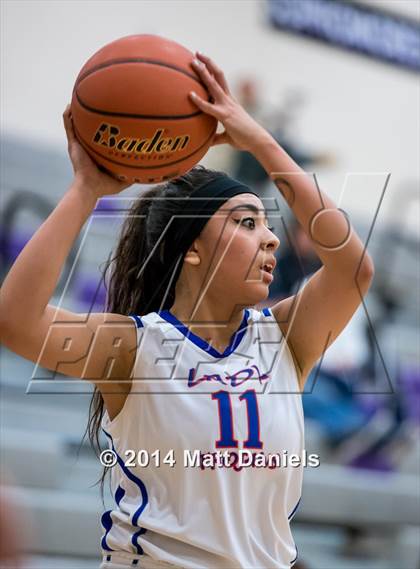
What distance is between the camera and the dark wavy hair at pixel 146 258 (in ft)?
8.18

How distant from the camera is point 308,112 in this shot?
8.46 metres

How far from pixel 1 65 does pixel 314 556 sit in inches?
161

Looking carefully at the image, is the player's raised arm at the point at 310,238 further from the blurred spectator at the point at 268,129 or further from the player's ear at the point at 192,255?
the blurred spectator at the point at 268,129

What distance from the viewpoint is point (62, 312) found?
2.15 meters

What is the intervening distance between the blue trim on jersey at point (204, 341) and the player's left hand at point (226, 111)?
0.46 metres

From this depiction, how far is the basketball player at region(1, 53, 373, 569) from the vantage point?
2131mm

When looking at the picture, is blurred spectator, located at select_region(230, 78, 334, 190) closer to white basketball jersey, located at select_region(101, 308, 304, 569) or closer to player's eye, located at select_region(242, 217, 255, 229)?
player's eye, located at select_region(242, 217, 255, 229)

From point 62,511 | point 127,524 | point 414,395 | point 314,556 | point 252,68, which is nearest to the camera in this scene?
point 127,524

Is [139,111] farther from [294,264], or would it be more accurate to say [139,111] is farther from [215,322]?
[294,264]

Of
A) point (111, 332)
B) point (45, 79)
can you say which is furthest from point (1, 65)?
point (111, 332)

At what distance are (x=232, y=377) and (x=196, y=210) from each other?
1.44 ft

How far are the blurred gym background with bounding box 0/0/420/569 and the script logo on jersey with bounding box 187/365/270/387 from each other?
124 centimetres

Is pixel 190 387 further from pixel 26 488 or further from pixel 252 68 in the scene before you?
pixel 252 68

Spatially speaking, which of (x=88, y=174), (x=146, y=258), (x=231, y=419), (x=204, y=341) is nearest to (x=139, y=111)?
(x=88, y=174)
